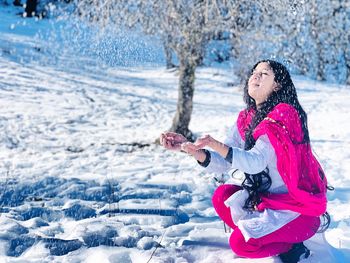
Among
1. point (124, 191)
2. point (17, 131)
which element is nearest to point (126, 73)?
point (17, 131)

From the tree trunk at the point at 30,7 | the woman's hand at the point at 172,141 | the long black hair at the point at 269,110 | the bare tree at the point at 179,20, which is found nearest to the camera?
the woman's hand at the point at 172,141

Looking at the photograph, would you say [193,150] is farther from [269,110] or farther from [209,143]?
[269,110]

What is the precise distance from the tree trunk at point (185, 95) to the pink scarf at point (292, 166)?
17.2ft

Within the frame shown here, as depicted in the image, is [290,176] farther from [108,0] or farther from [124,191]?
[108,0]

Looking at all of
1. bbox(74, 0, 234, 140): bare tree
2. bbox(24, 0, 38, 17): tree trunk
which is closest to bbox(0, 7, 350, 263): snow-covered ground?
bbox(74, 0, 234, 140): bare tree

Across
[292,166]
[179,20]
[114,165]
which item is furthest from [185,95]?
[292,166]

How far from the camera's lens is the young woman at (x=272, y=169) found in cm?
288

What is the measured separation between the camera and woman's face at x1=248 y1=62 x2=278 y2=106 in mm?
3100

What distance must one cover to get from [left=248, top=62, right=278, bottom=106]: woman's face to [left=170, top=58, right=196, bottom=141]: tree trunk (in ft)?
16.4

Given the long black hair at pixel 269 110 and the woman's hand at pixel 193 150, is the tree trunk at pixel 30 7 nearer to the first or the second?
the long black hair at pixel 269 110

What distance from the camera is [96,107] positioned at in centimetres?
1208

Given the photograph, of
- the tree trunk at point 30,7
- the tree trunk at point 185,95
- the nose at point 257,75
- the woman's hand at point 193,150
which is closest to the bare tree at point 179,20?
the tree trunk at point 185,95

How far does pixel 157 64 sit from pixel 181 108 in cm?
984

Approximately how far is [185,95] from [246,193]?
17.3ft
